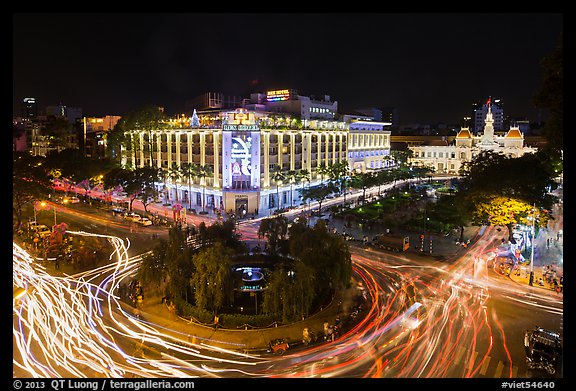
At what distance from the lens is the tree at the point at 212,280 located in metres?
26.4

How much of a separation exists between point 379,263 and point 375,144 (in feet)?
272

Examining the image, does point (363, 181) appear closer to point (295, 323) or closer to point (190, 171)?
point (190, 171)

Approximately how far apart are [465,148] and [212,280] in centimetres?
11668

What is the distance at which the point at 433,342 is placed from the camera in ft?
77.9

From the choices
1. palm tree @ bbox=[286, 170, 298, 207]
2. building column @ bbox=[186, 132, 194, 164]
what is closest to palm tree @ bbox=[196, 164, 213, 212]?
building column @ bbox=[186, 132, 194, 164]

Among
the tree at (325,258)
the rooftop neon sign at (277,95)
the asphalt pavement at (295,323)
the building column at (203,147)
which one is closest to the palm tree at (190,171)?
the building column at (203,147)

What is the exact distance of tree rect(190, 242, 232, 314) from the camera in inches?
1040

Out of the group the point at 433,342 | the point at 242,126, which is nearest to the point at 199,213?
the point at 242,126

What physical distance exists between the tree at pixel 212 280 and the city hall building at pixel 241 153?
39325 mm

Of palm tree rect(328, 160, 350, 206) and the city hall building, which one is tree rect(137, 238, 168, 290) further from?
palm tree rect(328, 160, 350, 206)

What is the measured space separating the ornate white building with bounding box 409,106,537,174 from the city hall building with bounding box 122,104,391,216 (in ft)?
158

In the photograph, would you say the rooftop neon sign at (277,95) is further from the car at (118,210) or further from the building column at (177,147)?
the car at (118,210)

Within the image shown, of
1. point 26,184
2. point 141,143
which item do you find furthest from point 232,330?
point 141,143
